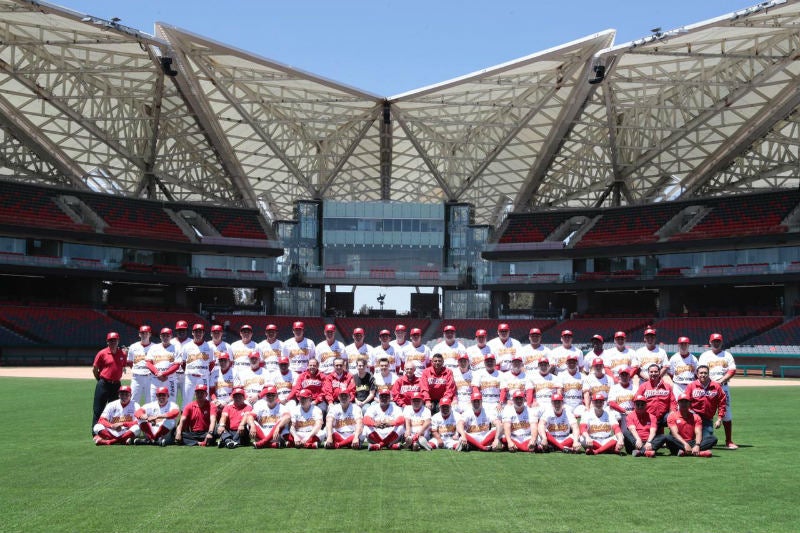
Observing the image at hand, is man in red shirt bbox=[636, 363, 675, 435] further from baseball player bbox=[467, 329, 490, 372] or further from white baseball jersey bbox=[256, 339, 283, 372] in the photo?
white baseball jersey bbox=[256, 339, 283, 372]

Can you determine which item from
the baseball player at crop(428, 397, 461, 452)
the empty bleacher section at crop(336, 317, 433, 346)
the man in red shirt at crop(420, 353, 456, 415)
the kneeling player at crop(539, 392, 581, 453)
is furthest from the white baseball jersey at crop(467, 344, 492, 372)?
the empty bleacher section at crop(336, 317, 433, 346)

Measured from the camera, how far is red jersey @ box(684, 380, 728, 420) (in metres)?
15.9

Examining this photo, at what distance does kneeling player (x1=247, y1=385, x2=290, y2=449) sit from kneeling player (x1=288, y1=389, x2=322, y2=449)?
0.18m

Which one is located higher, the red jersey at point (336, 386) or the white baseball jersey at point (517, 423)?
the red jersey at point (336, 386)

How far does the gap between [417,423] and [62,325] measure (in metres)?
49.7

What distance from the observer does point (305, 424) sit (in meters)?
16.3

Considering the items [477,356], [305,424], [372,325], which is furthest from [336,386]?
[372,325]

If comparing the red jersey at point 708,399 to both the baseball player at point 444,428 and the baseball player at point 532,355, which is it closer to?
the baseball player at point 532,355

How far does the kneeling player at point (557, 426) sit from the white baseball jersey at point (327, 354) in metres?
4.98

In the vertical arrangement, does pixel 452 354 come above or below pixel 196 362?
above

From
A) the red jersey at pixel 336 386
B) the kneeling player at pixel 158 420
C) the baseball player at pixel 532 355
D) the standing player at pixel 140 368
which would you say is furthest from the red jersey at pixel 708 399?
the standing player at pixel 140 368

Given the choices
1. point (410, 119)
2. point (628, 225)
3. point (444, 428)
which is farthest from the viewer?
point (628, 225)

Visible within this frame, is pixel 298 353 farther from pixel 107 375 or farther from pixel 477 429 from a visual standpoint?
pixel 477 429

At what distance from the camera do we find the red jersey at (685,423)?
614 inches
